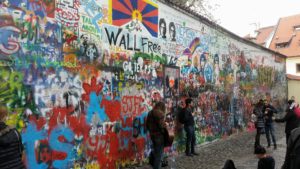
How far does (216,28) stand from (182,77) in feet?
11.7

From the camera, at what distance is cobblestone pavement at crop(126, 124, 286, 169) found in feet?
28.6

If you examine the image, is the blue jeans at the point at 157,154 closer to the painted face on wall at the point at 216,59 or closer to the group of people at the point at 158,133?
the group of people at the point at 158,133

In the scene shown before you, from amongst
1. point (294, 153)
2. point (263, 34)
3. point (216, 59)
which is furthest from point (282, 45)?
point (294, 153)

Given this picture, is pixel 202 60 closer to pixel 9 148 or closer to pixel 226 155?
pixel 226 155

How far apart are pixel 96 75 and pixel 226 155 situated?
202 inches

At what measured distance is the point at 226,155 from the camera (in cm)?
1016

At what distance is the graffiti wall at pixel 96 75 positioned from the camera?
544cm

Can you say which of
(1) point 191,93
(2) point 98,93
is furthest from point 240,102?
(2) point 98,93

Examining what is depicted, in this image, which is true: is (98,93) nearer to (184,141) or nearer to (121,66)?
(121,66)

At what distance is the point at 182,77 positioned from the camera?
34.5ft

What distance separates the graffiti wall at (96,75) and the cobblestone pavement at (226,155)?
1.90 feet

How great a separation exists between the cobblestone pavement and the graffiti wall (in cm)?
58

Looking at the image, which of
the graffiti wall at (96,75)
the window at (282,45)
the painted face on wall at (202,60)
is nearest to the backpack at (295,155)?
the graffiti wall at (96,75)

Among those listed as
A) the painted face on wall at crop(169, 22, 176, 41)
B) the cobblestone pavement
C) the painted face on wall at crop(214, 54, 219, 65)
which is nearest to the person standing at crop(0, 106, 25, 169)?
the cobblestone pavement
